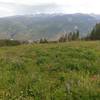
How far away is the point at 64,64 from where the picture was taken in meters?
17.5

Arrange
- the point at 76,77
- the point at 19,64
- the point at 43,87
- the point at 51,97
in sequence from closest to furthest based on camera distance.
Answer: the point at 51,97, the point at 43,87, the point at 76,77, the point at 19,64

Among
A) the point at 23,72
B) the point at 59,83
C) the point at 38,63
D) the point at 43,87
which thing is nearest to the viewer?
the point at 43,87

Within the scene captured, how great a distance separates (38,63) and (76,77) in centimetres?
547

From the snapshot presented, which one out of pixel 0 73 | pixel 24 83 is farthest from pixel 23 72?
pixel 24 83

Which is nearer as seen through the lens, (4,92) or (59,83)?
(4,92)

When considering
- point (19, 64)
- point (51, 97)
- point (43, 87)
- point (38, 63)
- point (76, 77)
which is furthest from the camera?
point (38, 63)

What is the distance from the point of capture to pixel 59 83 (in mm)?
12445

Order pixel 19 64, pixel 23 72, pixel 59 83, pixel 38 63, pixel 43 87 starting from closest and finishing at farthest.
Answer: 1. pixel 43 87
2. pixel 59 83
3. pixel 23 72
4. pixel 19 64
5. pixel 38 63

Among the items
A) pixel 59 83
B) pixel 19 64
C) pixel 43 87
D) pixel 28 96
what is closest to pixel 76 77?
pixel 59 83

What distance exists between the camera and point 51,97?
10.6m

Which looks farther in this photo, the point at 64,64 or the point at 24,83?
the point at 64,64

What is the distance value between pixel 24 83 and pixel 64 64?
5847 mm

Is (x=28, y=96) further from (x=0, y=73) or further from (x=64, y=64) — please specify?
(x=64, y=64)

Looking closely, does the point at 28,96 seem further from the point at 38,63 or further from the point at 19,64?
the point at 38,63
